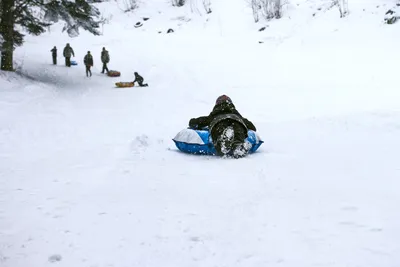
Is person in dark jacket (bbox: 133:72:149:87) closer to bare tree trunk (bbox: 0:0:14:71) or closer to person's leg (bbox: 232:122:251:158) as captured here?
bare tree trunk (bbox: 0:0:14:71)

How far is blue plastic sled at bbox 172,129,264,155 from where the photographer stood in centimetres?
713

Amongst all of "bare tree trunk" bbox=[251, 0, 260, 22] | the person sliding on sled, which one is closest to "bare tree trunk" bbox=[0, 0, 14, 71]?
the person sliding on sled

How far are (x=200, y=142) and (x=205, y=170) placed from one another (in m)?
1.28

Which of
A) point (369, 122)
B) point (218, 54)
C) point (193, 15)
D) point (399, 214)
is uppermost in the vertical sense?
point (193, 15)

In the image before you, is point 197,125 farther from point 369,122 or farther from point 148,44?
point 148,44

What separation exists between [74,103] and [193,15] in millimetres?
22079

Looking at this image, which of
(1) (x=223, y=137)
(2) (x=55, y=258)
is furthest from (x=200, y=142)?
(2) (x=55, y=258)

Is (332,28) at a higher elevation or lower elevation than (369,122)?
higher

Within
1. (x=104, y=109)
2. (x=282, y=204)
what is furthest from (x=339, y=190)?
(x=104, y=109)

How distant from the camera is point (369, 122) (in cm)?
988

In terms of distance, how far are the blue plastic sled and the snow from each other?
256mm

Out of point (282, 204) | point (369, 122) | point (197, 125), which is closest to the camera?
point (282, 204)

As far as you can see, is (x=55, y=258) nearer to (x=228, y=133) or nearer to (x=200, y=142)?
(x=228, y=133)

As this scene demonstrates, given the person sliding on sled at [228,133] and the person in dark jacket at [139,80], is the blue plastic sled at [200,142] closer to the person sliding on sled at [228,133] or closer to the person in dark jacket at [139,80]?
the person sliding on sled at [228,133]
